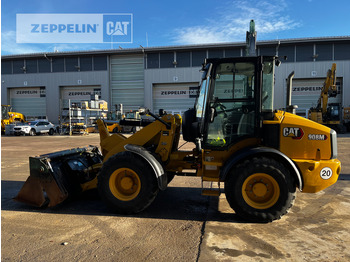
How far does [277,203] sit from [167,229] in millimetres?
1746

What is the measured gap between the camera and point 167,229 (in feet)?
12.4

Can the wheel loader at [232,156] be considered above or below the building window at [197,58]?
below

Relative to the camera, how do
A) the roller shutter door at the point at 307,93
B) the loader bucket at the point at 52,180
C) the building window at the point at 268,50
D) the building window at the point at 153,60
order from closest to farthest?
the loader bucket at the point at 52,180 → the building window at the point at 268,50 → the roller shutter door at the point at 307,93 → the building window at the point at 153,60

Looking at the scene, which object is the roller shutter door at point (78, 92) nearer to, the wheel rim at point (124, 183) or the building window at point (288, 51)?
the building window at point (288, 51)

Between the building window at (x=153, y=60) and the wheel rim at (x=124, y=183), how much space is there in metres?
27.7

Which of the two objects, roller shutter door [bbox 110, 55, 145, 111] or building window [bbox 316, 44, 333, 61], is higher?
building window [bbox 316, 44, 333, 61]

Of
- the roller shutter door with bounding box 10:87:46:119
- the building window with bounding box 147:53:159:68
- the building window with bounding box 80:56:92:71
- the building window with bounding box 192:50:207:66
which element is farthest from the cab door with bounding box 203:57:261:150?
the roller shutter door with bounding box 10:87:46:119

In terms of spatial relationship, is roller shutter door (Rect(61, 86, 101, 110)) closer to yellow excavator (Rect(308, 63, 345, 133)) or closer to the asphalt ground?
yellow excavator (Rect(308, 63, 345, 133))

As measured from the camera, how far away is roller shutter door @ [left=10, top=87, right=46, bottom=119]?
3369cm

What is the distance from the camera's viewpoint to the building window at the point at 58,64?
32.5 meters

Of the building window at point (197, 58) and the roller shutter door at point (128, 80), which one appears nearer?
the building window at point (197, 58)

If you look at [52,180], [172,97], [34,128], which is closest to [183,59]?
[172,97]

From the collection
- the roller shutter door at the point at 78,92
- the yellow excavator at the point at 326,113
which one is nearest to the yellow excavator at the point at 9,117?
the roller shutter door at the point at 78,92

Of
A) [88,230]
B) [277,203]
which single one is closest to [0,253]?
[88,230]
